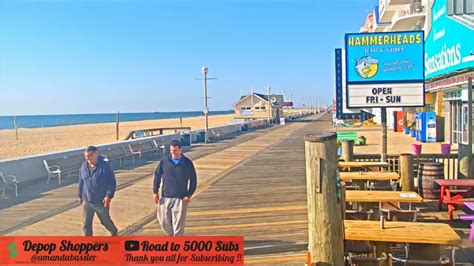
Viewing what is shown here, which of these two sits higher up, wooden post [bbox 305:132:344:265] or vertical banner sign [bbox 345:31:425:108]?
vertical banner sign [bbox 345:31:425:108]

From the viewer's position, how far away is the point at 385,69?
9617 mm

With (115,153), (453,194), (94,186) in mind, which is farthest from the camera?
(115,153)

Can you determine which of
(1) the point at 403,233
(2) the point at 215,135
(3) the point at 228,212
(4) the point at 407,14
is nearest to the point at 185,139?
(2) the point at 215,135

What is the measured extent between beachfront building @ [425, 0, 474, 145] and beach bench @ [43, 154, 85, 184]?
34.5 ft

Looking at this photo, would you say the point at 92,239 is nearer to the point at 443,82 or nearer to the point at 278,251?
the point at 278,251

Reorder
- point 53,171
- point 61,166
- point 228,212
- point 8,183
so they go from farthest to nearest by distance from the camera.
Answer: point 61,166 → point 53,171 → point 8,183 → point 228,212

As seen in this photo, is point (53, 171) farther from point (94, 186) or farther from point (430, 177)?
point (430, 177)

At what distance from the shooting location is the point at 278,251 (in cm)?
625

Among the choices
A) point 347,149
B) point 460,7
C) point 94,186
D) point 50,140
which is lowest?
point 50,140

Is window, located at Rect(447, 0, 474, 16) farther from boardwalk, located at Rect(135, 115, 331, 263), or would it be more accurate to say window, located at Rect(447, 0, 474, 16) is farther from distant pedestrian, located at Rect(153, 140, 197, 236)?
distant pedestrian, located at Rect(153, 140, 197, 236)

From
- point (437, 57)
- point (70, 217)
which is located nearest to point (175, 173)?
point (70, 217)

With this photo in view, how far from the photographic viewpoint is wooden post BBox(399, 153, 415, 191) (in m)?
9.26

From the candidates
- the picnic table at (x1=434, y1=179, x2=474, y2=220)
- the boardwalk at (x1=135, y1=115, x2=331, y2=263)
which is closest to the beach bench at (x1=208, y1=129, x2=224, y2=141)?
the boardwalk at (x1=135, y1=115, x2=331, y2=263)

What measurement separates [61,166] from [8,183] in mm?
2117
